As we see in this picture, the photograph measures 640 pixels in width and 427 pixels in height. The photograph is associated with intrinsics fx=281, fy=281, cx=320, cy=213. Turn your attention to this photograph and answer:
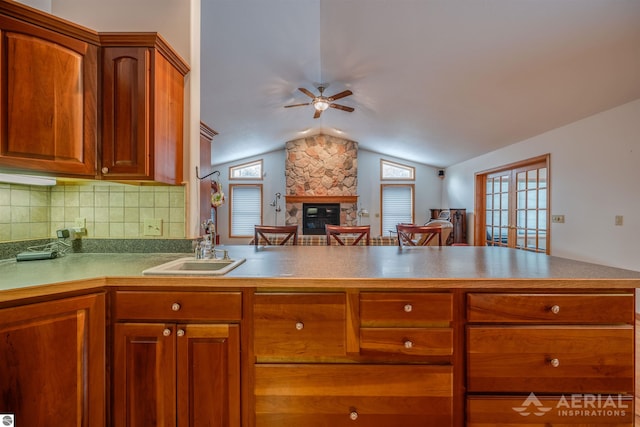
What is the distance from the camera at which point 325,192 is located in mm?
7469

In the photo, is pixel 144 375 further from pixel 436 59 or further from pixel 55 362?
pixel 436 59

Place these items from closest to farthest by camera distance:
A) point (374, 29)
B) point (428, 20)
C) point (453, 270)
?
point (453, 270)
point (428, 20)
point (374, 29)

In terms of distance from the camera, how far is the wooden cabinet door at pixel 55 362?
1007mm

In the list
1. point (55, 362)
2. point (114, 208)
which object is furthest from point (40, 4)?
point (55, 362)

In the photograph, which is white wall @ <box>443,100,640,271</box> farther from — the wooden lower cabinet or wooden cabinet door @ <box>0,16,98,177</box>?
wooden cabinet door @ <box>0,16,98,177</box>

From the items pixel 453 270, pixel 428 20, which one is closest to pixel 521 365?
pixel 453 270

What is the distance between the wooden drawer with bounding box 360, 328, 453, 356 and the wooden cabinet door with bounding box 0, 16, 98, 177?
1556 millimetres

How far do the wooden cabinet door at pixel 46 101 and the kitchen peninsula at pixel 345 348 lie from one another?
0.54 metres

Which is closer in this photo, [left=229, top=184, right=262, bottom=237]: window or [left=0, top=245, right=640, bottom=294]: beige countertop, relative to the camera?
[left=0, top=245, right=640, bottom=294]: beige countertop

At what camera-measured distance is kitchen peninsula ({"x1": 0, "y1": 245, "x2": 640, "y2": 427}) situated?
1.11m

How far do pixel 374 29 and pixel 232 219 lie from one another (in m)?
6.09

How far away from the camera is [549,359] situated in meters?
1.12

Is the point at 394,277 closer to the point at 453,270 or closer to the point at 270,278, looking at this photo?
the point at 453,270

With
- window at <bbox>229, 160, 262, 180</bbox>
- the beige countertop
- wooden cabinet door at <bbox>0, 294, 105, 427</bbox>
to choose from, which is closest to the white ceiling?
the beige countertop
